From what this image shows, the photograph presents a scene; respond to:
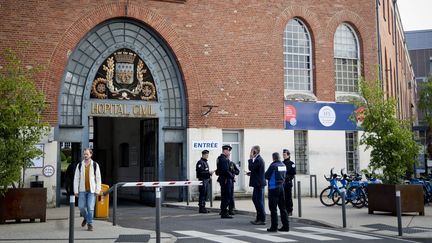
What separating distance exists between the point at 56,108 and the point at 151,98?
3.79 m

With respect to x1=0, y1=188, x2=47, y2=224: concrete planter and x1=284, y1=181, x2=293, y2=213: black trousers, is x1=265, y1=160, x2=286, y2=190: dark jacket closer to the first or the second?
x1=284, y1=181, x2=293, y2=213: black trousers

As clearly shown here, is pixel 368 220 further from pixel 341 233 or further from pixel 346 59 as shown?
pixel 346 59

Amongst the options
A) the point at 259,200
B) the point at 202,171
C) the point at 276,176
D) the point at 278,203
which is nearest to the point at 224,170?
the point at 202,171

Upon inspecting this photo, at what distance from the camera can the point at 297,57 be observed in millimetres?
24328

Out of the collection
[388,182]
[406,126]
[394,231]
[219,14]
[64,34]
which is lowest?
[394,231]

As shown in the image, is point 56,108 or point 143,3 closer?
point 56,108

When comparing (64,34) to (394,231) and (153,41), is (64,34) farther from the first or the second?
(394,231)

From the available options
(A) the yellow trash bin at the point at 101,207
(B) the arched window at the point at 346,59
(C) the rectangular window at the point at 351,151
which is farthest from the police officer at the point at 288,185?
(B) the arched window at the point at 346,59

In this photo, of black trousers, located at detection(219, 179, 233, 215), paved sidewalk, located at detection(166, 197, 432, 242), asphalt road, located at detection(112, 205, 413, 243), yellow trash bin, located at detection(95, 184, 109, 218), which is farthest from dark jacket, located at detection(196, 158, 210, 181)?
yellow trash bin, located at detection(95, 184, 109, 218)

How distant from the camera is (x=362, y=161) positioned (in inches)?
984

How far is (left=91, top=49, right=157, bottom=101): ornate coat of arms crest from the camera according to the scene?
2047 cm

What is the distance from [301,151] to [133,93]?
8152 millimetres

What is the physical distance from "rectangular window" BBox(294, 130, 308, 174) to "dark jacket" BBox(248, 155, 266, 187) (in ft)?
35.3

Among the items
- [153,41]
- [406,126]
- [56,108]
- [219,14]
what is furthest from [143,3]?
[406,126]
